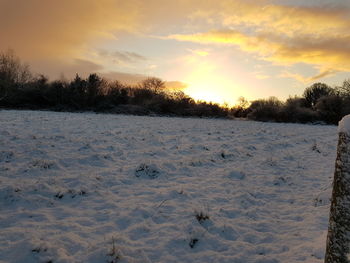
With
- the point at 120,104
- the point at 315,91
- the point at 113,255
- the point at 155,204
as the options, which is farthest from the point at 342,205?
the point at 315,91

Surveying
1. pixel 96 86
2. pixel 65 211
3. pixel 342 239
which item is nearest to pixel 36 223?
pixel 65 211

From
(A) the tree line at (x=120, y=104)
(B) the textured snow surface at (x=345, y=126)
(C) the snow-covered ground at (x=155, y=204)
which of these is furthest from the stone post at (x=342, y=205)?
(A) the tree line at (x=120, y=104)

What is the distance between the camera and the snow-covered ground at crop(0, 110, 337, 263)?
14.5ft

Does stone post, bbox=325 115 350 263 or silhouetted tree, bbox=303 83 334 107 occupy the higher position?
silhouetted tree, bbox=303 83 334 107

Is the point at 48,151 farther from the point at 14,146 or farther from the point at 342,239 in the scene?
the point at 342,239

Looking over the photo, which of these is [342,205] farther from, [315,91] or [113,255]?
[315,91]

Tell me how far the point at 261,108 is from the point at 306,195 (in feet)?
125

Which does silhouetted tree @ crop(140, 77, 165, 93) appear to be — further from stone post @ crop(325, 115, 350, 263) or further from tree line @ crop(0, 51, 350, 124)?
stone post @ crop(325, 115, 350, 263)

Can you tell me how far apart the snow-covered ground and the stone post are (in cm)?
160

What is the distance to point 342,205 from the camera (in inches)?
111

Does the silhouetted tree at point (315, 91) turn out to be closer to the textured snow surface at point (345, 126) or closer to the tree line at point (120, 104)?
the tree line at point (120, 104)

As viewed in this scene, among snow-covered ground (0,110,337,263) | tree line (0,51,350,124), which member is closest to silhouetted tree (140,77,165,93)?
tree line (0,51,350,124)

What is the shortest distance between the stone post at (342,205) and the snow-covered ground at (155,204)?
1.60m

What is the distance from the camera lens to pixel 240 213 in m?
5.94
